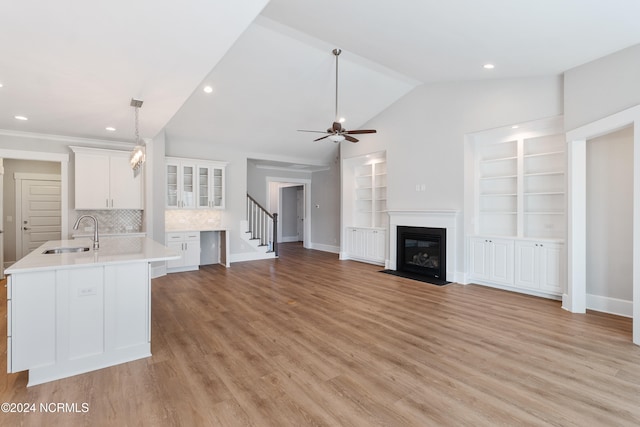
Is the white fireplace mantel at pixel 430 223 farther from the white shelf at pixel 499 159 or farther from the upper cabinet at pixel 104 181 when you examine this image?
the upper cabinet at pixel 104 181

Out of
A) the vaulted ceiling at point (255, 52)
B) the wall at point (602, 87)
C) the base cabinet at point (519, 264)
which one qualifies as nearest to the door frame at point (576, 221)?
the wall at point (602, 87)

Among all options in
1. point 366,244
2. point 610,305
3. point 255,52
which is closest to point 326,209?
point 366,244

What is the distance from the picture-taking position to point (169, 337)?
10.9 feet

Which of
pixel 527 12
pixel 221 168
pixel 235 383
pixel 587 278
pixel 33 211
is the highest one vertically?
pixel 527 12

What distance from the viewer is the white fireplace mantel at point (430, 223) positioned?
18.9 ft

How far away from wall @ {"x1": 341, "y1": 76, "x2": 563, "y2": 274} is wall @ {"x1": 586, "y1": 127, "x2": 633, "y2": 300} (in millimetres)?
830

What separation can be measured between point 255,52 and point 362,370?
4.57m

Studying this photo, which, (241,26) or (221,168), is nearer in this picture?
(241,26)

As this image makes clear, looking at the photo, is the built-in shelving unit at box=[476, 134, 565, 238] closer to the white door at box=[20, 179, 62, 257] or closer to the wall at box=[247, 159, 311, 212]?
the wall at box=[247, 159, 311, 212]

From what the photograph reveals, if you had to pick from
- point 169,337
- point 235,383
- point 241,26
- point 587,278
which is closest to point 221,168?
point 169,337

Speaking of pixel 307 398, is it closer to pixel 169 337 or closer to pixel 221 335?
pixel 221 335

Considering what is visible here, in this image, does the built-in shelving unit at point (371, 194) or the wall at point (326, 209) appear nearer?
the built-in shelving unit at point (371, 194)

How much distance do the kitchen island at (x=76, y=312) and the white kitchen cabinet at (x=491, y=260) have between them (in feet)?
16.1

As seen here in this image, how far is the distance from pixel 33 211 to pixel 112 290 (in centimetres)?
578
